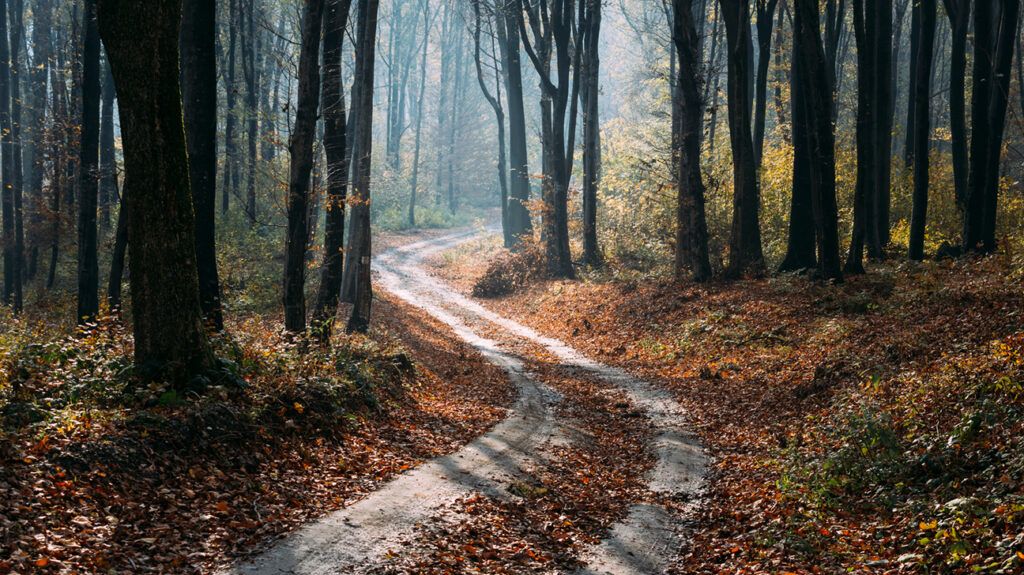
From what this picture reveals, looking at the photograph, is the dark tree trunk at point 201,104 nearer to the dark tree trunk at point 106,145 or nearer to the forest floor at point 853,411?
the forest floor at point 853,411

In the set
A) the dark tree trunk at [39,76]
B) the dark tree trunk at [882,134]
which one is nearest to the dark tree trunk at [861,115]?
the dark tree trunk at [882,134]

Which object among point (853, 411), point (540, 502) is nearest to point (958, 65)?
point (853, 411)

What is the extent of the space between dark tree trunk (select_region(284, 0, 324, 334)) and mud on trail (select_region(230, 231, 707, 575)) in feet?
15.8

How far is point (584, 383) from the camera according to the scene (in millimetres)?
14805

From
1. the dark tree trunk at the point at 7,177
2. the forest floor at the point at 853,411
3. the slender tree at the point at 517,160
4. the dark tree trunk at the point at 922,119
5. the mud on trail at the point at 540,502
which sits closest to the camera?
the forest floor at the point at 853,411

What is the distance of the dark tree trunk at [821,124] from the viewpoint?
16.5m

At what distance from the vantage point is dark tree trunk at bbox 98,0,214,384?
770 centimetres

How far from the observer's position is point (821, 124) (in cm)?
1680

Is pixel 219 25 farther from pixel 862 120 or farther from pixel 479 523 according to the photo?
pixel 479 523

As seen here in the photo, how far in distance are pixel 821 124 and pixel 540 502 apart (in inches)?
489

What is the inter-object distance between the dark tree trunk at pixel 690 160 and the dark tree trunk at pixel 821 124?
2.93m

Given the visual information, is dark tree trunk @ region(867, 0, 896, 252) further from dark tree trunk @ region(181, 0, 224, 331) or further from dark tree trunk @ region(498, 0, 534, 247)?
dark tree trunk @ region(498, 0, 534, 247)

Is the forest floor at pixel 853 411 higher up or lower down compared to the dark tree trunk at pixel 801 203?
lower down

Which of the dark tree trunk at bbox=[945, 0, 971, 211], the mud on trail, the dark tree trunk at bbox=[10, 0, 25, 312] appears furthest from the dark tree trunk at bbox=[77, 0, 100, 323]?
the dark tree trunk at bbox=[945, 0, 971, 211]
